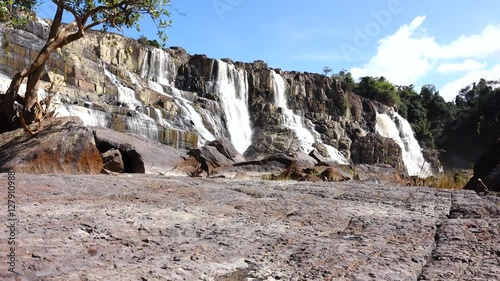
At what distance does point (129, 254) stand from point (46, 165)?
4994 mm

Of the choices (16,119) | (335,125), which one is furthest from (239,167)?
(335,125)

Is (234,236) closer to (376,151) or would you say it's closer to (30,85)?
(30,85)

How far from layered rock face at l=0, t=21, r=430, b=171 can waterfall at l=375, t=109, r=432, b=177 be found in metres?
0.89

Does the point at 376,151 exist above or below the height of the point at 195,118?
below

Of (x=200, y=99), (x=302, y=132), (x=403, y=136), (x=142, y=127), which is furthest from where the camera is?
(x=403, y=136)

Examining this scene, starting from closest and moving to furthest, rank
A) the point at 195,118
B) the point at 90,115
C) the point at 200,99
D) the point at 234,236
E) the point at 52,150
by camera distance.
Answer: the point at 234,236 < the point at 52,150 < the point at 90,115 < the point at 195,118 < the point at 200,99

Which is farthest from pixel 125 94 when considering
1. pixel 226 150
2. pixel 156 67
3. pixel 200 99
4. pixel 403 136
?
pixel 403 136

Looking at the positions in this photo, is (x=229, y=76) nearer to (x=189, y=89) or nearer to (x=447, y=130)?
(x=189, y=89)

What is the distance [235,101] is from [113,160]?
25.1 meters

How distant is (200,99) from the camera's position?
93.9ft

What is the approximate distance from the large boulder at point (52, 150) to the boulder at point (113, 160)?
126 cm

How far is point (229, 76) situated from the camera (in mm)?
35406

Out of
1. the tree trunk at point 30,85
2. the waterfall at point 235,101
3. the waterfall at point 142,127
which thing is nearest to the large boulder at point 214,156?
the waterfall at point 142,127

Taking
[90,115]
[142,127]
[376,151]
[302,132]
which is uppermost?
[302,132]
